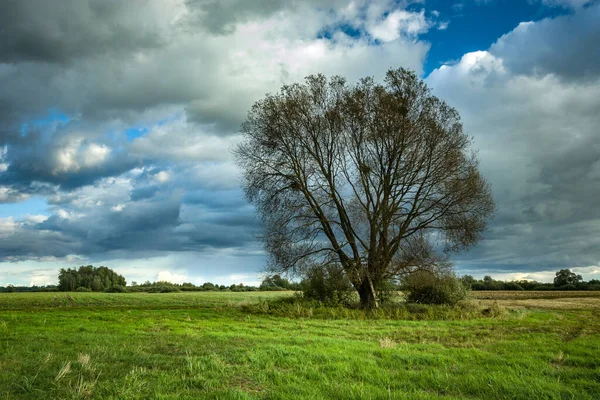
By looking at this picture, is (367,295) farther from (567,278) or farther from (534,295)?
(567,278)

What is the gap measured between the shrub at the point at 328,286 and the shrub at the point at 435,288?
4249mm

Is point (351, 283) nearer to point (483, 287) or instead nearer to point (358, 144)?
point (358, 144)

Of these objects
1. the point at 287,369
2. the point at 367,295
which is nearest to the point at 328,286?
the point at 367,295

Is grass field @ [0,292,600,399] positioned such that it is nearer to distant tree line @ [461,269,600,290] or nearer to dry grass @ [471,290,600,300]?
dry grass @ [471,290,600,300]

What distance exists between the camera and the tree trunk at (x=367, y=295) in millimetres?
27458

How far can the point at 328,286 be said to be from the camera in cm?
2847

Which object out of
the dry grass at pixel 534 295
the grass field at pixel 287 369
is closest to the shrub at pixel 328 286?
the grass field at pixel 287 369

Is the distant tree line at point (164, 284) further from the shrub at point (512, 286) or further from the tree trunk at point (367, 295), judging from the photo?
the tree trunk at point (367, 295)

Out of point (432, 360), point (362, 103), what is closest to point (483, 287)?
point (362, 103)

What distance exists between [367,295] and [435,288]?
4.90m

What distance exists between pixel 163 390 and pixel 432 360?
5.87 metres

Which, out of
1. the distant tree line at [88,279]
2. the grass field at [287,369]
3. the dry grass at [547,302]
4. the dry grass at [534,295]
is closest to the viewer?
the grass field at [287,369]

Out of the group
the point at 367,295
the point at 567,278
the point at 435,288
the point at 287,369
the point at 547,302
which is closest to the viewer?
the point at 287,369

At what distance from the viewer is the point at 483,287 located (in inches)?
2662
